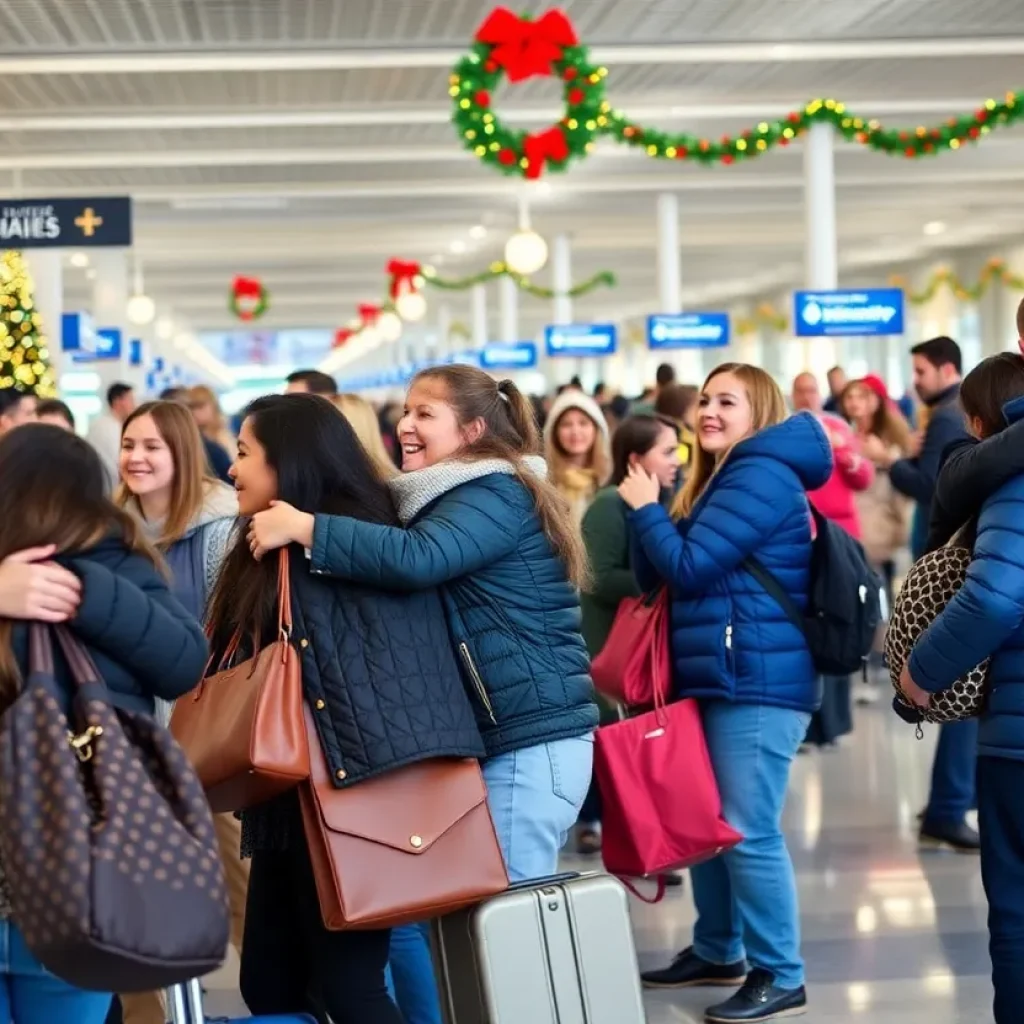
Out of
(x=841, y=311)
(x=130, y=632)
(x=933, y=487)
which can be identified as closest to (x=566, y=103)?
(x=841, y=311)

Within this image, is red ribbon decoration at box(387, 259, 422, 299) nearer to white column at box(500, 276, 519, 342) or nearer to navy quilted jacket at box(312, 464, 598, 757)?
white column at box(500, 276, 519, 342)

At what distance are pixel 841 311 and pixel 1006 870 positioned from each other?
11.1 metres

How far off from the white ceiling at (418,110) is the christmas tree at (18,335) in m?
1.72

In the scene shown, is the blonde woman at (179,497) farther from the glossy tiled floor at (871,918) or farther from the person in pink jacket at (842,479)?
the person in pink jacket at (842,479)

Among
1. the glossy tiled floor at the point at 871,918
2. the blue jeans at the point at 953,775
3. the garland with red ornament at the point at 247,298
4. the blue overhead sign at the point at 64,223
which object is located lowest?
the glossy tiled floor at the point at 871,918

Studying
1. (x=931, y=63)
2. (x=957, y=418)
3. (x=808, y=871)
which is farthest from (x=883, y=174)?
(x=808, y=871)

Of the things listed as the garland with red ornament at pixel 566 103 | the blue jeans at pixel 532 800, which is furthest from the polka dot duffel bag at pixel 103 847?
the garland with red ornament at pixel 566 103

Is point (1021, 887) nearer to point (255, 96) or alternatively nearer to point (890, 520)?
point (890, 520)

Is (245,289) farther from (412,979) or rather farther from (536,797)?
(536,797)

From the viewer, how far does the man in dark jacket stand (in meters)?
6.73

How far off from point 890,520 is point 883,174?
14.2m

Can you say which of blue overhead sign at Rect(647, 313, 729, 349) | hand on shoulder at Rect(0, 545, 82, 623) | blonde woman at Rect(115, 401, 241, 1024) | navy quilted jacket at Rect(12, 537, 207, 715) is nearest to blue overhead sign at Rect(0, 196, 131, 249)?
blonde woman at Rect(115, 401, 241, 1024)

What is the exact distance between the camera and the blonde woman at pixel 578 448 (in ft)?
22.6

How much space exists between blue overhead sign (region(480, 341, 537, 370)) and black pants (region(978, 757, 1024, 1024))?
84.3 ft
